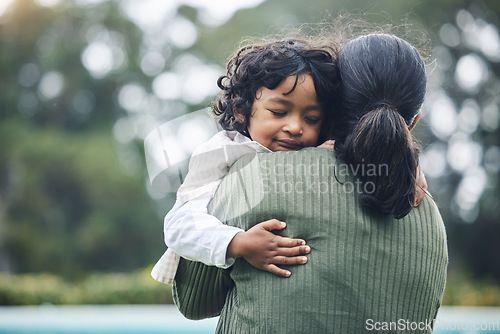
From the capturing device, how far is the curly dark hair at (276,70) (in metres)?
1.57

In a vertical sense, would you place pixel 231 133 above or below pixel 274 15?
below

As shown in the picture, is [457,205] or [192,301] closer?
[192,301]

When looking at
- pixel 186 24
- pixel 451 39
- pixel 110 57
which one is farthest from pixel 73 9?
pixel 451 39

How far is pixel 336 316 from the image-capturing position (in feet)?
3.95

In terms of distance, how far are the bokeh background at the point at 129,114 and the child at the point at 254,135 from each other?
8934 millimetres

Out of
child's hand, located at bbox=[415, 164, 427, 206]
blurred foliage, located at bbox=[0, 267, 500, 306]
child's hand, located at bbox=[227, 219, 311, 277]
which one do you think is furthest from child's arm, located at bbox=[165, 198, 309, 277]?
blurred foliage, located at bbox=[0, 267, 500, 306]

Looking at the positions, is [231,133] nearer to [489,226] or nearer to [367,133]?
[367,133]

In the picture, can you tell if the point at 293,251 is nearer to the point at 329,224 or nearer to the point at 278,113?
the point at 329,224

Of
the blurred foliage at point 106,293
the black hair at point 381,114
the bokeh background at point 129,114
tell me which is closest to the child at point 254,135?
the black hair at point 381,114

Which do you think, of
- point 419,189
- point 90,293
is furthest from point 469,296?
point 419,189

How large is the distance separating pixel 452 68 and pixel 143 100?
782 centimetres

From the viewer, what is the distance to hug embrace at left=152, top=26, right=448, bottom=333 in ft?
3.99

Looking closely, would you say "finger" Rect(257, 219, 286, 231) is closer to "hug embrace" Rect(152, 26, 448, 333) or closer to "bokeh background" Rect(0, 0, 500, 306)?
"hug embrace" Rect(152, 26, 448, 333)

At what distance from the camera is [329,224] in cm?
123
